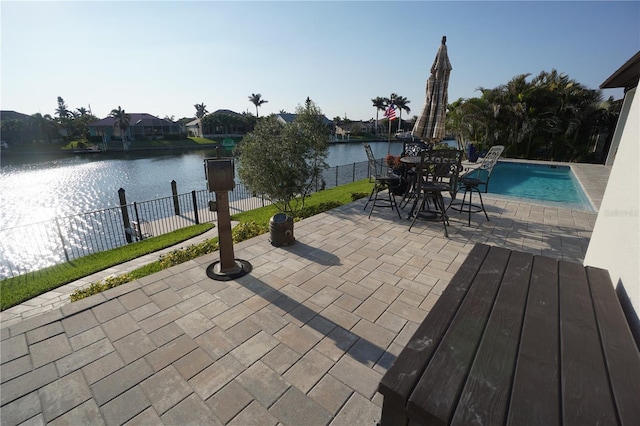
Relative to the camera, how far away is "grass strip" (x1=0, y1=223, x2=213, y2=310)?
400cm

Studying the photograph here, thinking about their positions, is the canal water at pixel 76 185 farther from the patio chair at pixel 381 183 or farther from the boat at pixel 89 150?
the patio chair at pixel 381 183

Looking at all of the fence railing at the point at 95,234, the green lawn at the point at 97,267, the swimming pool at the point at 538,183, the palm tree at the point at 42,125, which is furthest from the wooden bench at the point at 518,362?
the palm tree at the point at 42,125

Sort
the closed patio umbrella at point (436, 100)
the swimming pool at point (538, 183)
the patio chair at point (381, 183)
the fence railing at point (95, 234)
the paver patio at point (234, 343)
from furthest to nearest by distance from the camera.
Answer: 1. the swimming pool at point (538, 183)
2. the fence railing at point (95, 234)
3. the closed patio umbrella at point (436, 100)
4. the patio chair at point (381, 183)
5. the paver patio at point (234, 343)

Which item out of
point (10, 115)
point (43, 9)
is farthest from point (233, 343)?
point (10, 115)

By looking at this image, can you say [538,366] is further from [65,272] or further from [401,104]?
[401,104]

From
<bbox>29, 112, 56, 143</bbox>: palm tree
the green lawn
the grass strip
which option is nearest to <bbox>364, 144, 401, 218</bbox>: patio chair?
the green lawn

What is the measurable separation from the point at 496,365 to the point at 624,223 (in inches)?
57.7

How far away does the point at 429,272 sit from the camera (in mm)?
3279

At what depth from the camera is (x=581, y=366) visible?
105 cm

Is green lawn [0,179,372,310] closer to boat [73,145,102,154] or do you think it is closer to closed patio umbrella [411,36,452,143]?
closed patio umbrella [411,36,452,143]

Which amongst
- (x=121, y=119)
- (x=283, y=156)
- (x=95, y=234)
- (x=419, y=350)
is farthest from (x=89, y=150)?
(x=419, y=350)

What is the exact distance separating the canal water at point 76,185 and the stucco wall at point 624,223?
15.1 metres

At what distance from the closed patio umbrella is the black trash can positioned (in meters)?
4.34

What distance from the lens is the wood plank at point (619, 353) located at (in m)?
0.87
